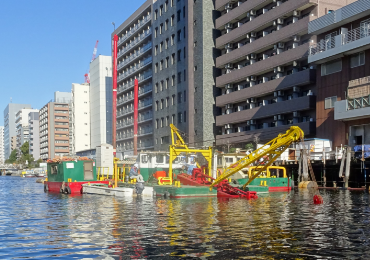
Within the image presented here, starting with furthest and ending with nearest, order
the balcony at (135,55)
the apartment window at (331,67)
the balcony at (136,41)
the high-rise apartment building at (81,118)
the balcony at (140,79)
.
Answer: the high-rise apartment building at (81,118)
the balcony at (136,41)
the balcony at (135,55)
the balcony at (140,79)
the apartment window at (331,67)

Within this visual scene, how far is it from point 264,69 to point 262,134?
988cm

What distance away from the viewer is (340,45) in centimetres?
5250

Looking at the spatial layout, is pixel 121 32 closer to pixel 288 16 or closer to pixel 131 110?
pixel 131 110

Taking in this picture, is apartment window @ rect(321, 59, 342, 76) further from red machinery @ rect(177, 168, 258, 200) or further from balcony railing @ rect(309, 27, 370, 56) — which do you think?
red machinery @ rect(177, 168, 258, 200)

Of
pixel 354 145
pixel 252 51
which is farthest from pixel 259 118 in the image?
pixel 354 145

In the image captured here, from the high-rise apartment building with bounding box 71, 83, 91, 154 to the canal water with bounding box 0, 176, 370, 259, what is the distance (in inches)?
5951

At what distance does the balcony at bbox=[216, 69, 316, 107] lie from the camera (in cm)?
6184

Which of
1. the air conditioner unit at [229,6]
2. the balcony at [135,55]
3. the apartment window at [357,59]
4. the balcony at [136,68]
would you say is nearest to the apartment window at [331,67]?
the apartment window at [357,59]

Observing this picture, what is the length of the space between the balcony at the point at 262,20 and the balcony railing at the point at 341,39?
29.1ft

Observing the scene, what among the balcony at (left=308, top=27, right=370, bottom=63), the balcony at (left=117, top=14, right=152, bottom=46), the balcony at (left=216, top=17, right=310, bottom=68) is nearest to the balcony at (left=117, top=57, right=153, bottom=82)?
the balcony at (left=117, top=14, right=152, bottom=46)

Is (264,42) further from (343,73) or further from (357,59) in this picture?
(357,59)

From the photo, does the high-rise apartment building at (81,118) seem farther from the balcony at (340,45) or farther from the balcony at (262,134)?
the balcony at (340,45)

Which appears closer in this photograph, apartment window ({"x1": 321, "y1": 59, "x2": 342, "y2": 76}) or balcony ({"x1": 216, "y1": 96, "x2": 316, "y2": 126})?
apartment window ({"x1": 321, "y1": 59, "x2": 342, "y2": 76})

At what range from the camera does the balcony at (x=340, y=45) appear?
163 ft
